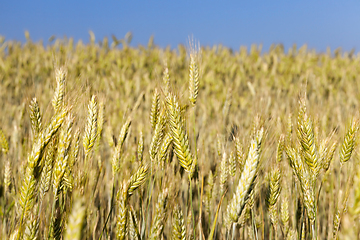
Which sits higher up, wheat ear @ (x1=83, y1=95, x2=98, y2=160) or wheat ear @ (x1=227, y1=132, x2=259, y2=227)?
wheat ear @ (x1=83, y1=95, x2=98, y2=160)

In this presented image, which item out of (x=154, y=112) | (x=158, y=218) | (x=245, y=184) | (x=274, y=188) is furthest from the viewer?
(x=154, y=112)

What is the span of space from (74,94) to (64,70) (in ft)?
0.53

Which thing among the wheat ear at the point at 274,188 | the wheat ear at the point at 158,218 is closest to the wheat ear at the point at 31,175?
the wheat ear at the point at 158,218

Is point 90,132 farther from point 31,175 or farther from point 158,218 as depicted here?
point 158,218

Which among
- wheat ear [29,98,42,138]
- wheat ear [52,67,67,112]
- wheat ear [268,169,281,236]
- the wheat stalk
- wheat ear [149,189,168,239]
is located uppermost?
wheat ear [52,67,67,112]

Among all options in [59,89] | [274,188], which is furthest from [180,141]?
[59,89]

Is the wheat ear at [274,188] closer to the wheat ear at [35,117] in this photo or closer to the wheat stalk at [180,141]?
the wheat stalk at [180,141]

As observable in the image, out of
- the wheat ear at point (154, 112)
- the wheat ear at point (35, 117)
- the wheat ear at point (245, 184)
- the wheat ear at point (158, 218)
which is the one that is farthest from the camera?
the wheat ear at point (154, 112)

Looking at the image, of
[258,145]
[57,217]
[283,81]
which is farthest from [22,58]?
[258,145]

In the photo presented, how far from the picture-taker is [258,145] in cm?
78

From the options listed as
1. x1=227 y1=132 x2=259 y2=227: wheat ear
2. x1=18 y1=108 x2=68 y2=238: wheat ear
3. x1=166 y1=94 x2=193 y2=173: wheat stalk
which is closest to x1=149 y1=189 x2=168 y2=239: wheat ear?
x1=166 y1=94 x2=193 y2=173: wheat stalk

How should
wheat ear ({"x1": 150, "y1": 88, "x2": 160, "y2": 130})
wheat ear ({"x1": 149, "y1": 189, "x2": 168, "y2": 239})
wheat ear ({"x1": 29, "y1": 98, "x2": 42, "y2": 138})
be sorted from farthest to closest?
wheat ear ({"x1": 150, "y1": 88, "x2": 160, "y2": 130}) → wheat ear ({"x1": 29, "y1": 98, "x2": 42, "y2": 138}) → wheat ear ({"x1": 149, "y1": 189, "x2": 168, "y2": 239})

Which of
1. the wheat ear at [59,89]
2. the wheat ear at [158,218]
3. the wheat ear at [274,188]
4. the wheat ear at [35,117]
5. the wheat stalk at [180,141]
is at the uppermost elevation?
the wheat ear at [59,89]

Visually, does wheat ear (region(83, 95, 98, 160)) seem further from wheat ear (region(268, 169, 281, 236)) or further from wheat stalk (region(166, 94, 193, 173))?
wheat ear (region(268, 169, 281, 236))
